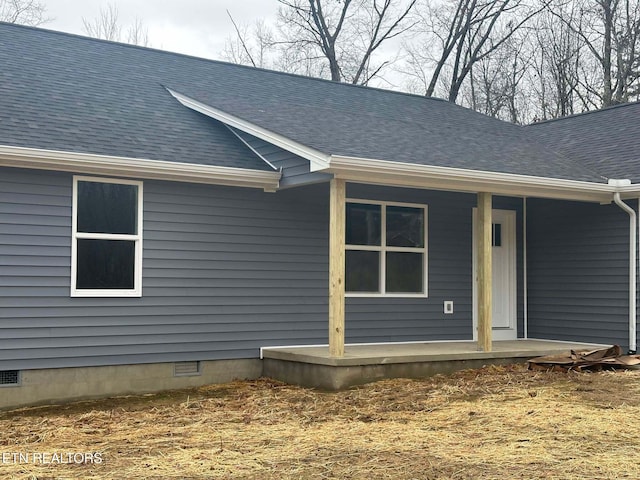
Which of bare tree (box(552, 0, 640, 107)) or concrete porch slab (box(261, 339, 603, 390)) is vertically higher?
bare tree (box(552, 0, 640, 107))

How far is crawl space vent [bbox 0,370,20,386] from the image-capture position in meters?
8.97

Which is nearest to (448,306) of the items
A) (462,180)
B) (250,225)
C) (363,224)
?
(363,224)

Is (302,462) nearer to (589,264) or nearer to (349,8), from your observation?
(589,264)

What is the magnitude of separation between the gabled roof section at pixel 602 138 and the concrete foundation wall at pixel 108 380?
236 inches

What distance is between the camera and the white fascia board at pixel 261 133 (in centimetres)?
942

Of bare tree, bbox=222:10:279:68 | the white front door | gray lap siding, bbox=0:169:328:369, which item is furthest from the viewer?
bare tree, bbox=222:10:279:68

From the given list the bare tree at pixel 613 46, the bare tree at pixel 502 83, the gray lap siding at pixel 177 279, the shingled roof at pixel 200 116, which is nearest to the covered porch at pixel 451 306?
the gray lap siding at pixel 177 279

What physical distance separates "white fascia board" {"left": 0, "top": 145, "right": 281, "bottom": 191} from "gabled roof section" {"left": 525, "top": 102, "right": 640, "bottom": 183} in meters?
5.20

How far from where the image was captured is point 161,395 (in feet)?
31.8

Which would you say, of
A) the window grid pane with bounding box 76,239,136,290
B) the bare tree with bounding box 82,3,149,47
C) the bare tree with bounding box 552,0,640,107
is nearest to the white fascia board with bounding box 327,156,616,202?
the window grid pane with bounding box 76,239,136,290

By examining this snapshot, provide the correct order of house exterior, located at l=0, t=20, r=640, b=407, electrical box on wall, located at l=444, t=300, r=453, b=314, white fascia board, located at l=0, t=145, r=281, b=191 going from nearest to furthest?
white fascia board, located at l=0, t=145, r=281, b=191 < house exterior, located at l=0, t=20, r=640, b=407 < electrical box on wall, located at l=444, t=300, r=453, b=314

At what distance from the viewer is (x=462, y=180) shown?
1043 centimetres

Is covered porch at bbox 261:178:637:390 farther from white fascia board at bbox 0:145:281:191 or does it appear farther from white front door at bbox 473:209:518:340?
white fascia board at bbox 0:145:281:191

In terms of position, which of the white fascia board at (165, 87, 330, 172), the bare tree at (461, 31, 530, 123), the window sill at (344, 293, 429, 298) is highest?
the bare tree at (461, 31, 530, 123)
